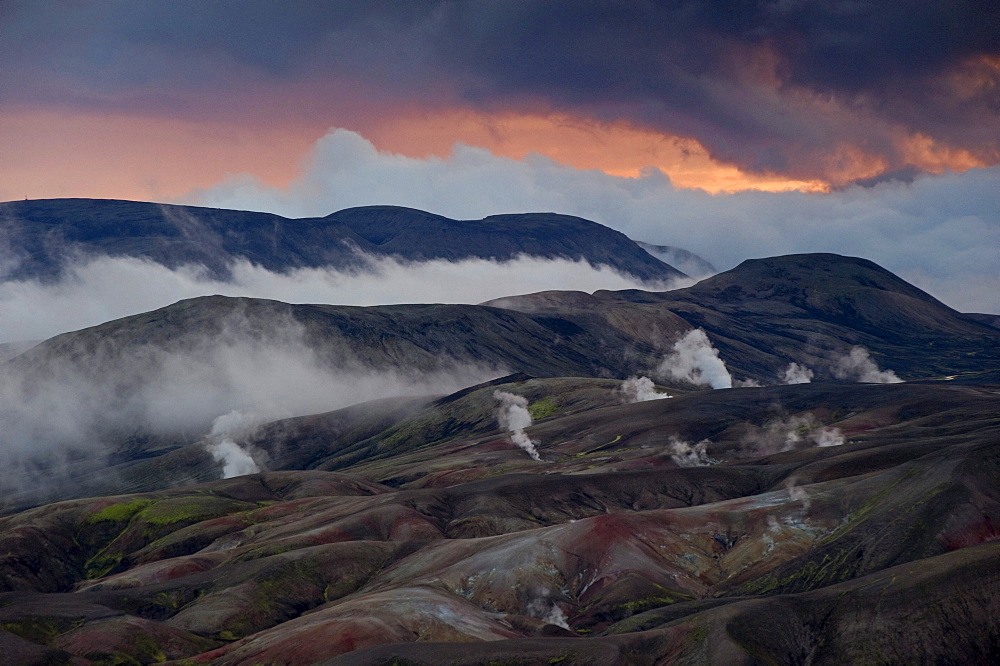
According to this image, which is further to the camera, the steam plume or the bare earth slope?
the steam plume

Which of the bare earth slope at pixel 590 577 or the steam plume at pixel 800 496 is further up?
the steam plume at pixel 800 496

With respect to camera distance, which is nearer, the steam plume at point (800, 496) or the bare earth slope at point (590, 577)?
the bare earth slope at point (590, 577)

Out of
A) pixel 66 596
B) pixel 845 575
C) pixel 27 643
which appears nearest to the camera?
pixel 27 643

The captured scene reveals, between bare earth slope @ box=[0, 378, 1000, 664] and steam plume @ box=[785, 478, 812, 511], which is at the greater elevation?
steam plume @ box=[785, 478, 812, 511]

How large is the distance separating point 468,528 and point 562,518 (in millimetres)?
18239

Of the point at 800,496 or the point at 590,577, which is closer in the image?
the point at 590,577

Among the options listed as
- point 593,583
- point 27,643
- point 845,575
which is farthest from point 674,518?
point 27,643

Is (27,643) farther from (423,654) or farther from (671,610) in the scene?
(671,610)

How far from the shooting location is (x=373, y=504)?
17962 cm

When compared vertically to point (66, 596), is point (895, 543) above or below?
above

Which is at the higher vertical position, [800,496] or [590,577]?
[800,496]

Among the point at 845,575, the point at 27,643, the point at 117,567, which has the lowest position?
the point at 117,567

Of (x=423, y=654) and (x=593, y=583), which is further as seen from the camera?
(x=593, y=583)

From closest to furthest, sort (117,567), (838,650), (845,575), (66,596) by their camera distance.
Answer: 1. (838,650)
2. (845,575)
3. (66,596)
4. (117,567)
